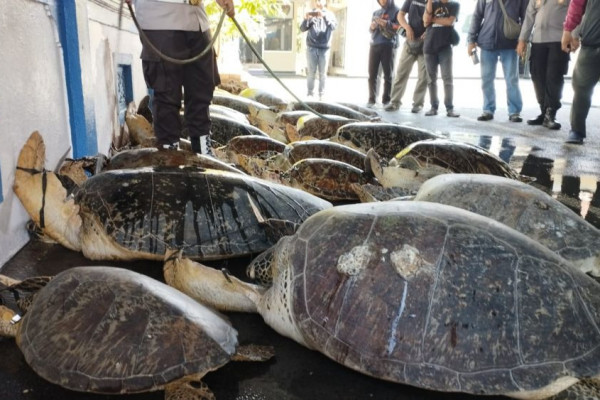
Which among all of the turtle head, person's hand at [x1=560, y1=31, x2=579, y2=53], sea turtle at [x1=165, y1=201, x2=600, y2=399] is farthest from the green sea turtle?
sea turtle at [x1=165, y1=201, x2=600, y2=399]

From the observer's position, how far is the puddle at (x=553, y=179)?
13.5ft

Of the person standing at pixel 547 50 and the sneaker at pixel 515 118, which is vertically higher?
the person standing at pixel 547 50

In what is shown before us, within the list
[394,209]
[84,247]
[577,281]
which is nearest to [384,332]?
[394,209]

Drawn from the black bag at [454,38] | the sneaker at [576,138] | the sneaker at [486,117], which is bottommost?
the sneaker at [576,138]

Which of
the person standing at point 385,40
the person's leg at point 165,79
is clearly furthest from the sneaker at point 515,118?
the person's leg at point 165,79

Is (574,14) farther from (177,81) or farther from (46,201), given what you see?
(46,201)

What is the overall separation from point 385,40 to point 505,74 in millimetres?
2959

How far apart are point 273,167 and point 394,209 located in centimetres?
281

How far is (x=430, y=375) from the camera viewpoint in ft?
5.54

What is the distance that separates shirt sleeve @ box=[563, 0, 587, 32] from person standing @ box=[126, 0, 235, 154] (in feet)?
17.6

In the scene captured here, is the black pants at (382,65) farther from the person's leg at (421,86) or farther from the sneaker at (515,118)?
the sneaker at (515,118)

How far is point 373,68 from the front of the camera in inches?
449

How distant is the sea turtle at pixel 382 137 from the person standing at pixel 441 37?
4.63 metres

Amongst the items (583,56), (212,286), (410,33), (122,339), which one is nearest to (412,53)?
(410,33)
